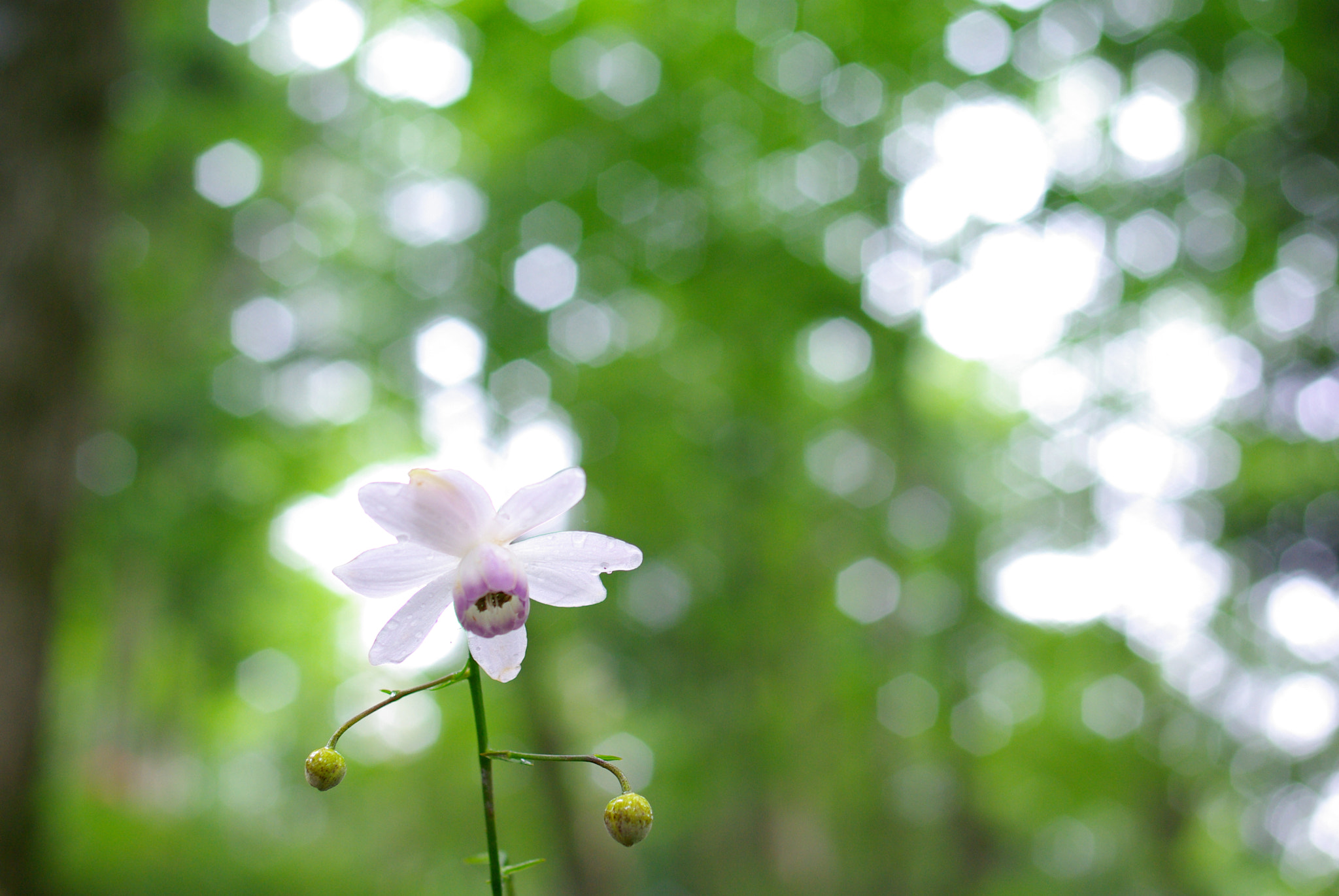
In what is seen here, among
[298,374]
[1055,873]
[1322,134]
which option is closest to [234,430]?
[298,374]

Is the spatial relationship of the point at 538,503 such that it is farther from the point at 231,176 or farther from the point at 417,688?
the point at 231,176

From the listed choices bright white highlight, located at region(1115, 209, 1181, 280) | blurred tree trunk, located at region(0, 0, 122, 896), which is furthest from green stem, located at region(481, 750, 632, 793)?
bright white highlight, located at region(1115, 209, 1181, 280)

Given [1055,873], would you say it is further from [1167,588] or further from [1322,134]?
[1322,134]

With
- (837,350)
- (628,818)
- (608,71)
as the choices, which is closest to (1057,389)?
(837,350)

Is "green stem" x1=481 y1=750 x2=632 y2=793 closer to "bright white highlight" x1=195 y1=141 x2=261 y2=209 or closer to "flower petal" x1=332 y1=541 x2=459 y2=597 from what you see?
"flower petal" x1=332 y1=541 x2=459 y2=597

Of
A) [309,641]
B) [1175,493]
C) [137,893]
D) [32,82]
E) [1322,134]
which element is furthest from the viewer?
[309,641]

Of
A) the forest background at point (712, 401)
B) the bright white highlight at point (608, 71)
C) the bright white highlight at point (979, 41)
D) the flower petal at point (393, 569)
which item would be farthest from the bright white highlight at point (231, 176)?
the flower petal at point (393, 569)

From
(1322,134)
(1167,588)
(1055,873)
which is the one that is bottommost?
(1055,873)
